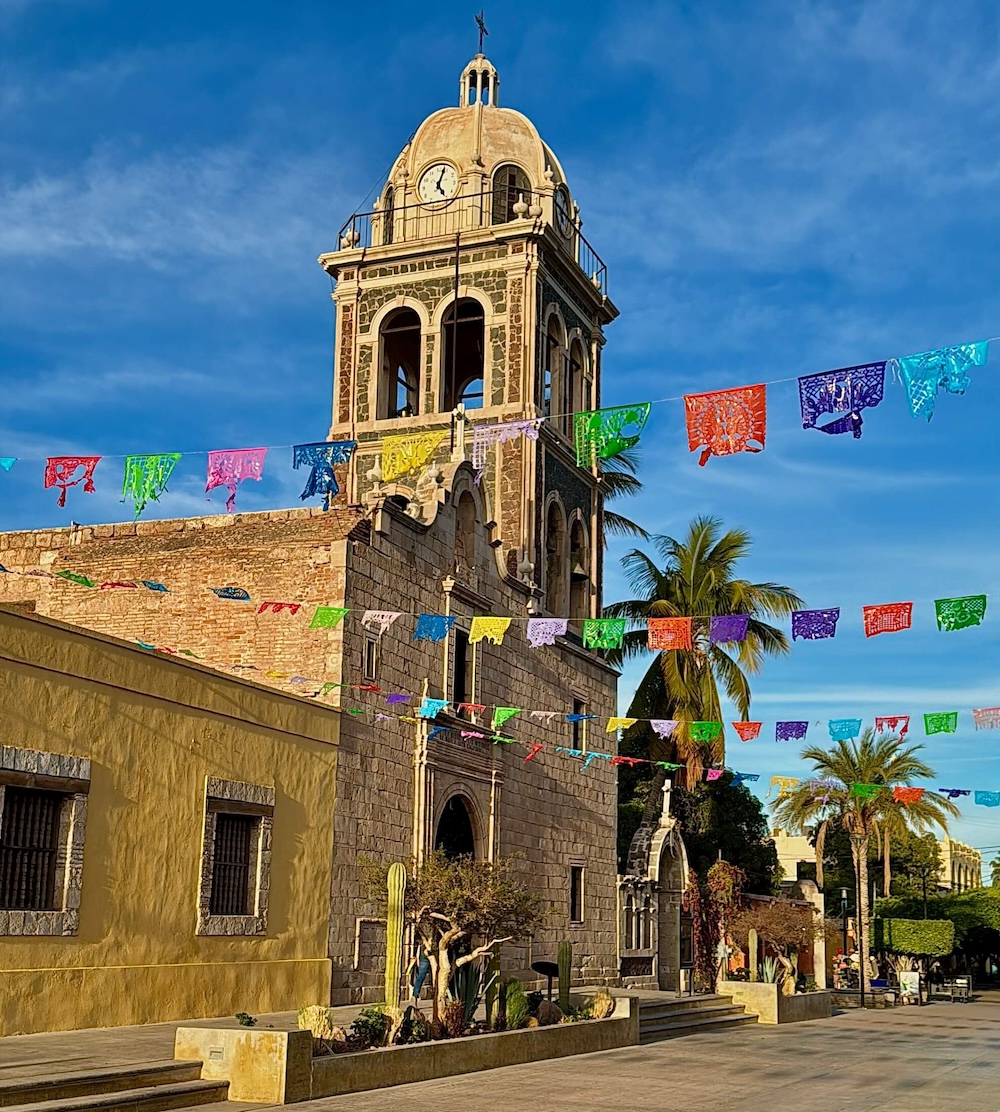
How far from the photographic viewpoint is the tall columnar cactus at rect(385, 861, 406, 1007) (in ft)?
50.2

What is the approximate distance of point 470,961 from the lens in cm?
1678

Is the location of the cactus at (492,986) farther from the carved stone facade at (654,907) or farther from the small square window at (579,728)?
the carved stone facade at (654,907)

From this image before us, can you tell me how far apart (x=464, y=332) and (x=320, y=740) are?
51.8ft

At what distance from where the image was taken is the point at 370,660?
21.8m

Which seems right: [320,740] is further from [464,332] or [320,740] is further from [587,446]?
[464,332]

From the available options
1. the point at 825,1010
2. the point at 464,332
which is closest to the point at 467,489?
the point at 464,332

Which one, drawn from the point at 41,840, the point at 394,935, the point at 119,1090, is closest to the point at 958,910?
the point at 394,935

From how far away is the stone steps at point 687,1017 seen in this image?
22641 mm

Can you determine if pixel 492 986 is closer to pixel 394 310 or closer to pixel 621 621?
pixel 621 621

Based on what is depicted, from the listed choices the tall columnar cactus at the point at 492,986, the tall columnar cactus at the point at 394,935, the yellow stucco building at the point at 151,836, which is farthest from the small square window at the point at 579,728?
the tall columnar cactus at the point at 394,935

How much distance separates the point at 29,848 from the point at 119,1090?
4.15 metres

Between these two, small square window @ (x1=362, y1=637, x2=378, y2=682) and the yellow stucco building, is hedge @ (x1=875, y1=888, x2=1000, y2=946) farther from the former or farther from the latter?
the yellow stucco building

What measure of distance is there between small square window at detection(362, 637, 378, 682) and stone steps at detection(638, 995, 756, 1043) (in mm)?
6908

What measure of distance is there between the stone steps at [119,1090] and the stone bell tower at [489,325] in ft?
55.5
